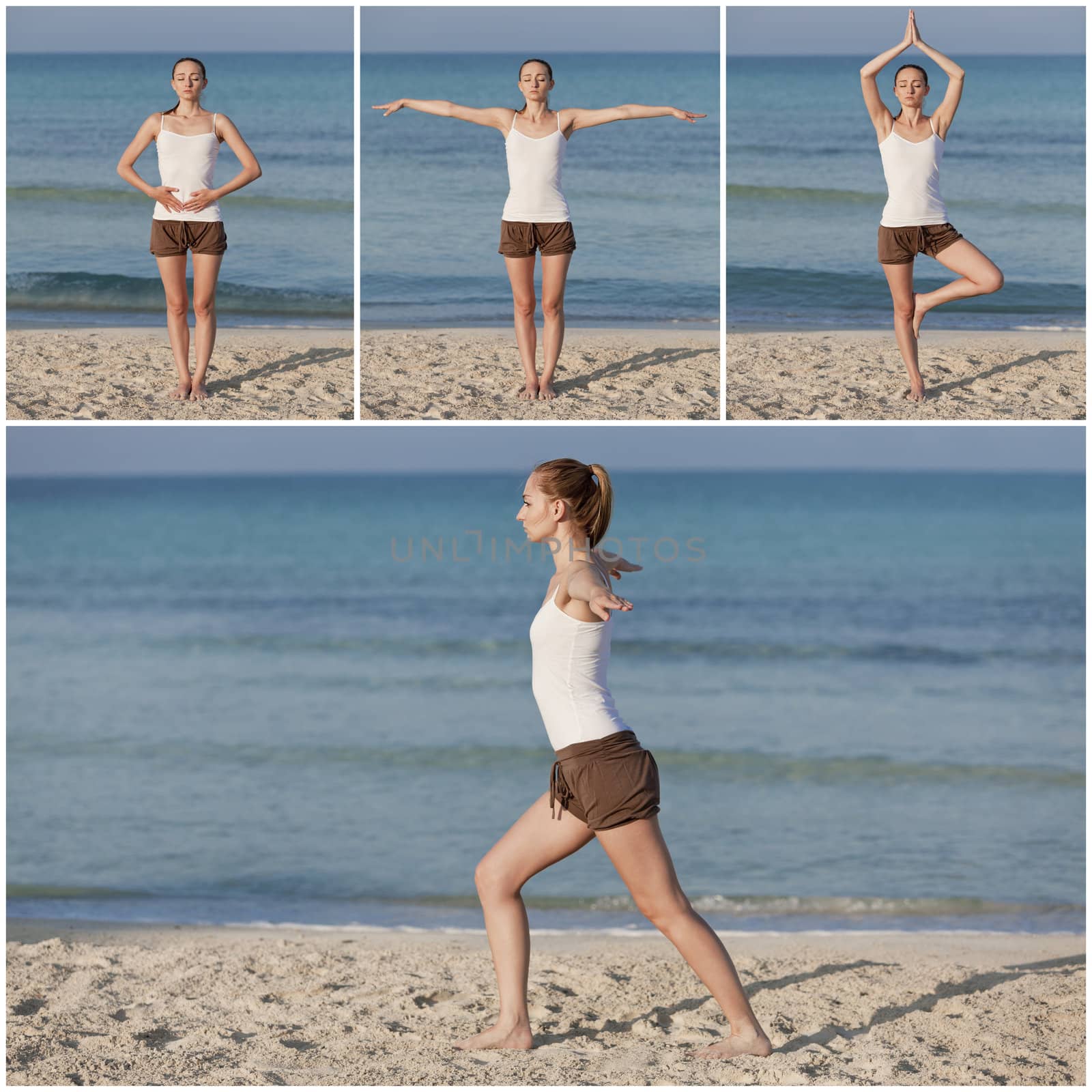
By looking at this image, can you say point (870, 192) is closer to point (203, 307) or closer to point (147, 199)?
point (147, 199)

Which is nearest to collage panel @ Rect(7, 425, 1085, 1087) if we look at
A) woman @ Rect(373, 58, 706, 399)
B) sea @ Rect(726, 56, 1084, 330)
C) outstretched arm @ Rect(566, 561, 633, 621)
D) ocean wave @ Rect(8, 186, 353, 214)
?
outstretched arm @ Rect(566, 561, 633, 621)

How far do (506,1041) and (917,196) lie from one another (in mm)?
4277

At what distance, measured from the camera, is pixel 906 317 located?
6707mm

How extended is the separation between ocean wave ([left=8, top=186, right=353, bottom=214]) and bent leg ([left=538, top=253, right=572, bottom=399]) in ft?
24.8

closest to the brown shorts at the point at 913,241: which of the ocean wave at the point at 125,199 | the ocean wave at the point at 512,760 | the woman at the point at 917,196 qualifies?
the woman at the point at 917,196

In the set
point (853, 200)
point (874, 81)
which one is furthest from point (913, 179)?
→ point (853, 200)

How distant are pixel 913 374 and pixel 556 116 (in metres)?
2.35

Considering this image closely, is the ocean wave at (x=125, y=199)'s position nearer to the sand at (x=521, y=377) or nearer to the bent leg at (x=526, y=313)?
the sand at (x=521, y=377)

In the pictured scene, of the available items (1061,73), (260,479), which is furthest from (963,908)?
(260,479)

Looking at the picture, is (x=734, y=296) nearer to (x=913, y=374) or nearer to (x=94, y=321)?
(x=913, y=374)

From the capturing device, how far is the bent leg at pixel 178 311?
6.35m

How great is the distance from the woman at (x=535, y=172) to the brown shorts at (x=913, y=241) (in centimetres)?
123

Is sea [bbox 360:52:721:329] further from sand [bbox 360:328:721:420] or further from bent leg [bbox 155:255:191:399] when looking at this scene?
→ bent leg [bbox 155:255:191:399]

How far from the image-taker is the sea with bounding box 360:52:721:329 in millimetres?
9492
